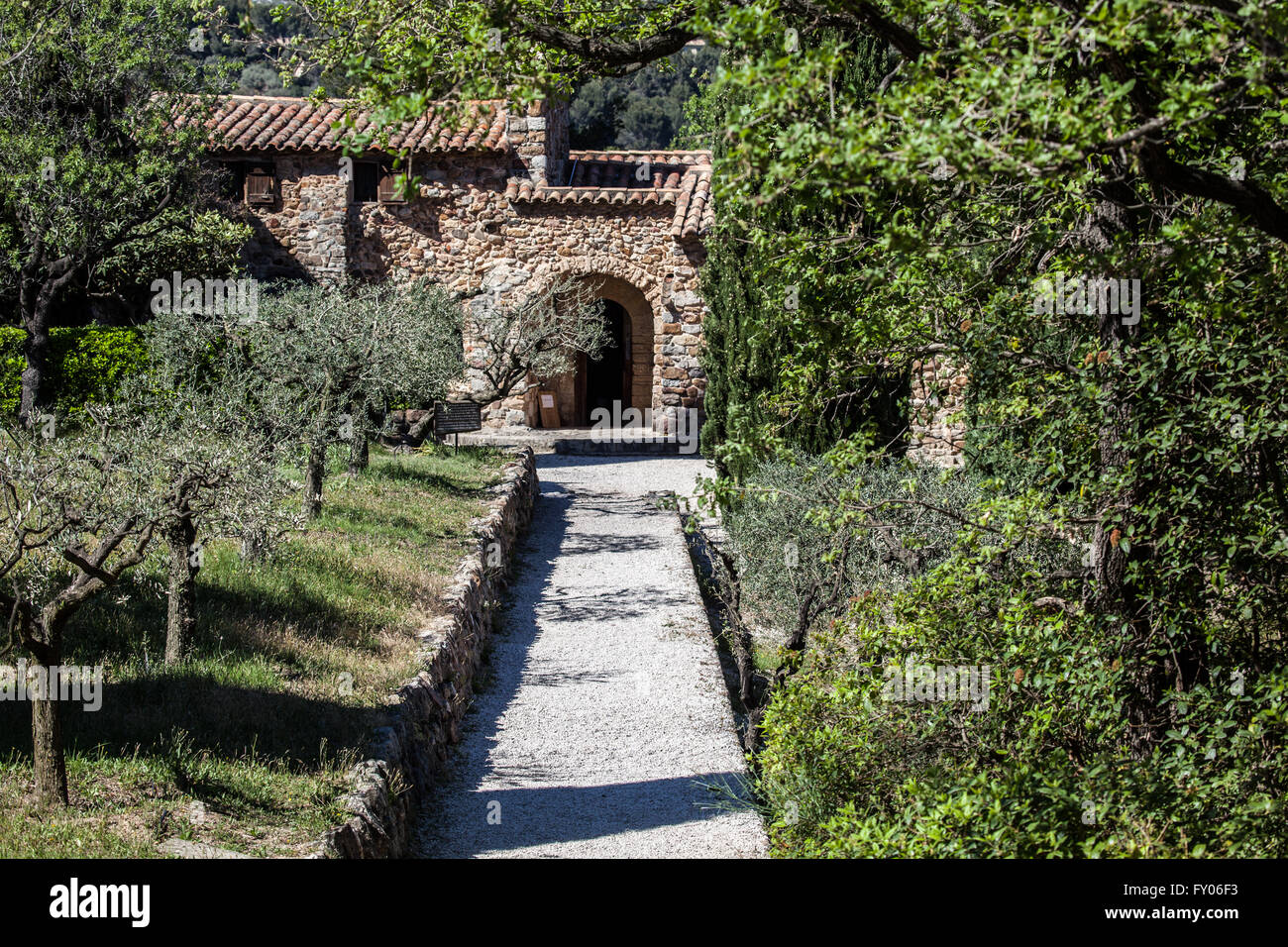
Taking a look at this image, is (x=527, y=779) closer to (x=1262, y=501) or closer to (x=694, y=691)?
(x=694, y=691)

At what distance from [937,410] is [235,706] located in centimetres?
430

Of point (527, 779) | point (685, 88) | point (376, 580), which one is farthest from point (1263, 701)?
point (685, 88)

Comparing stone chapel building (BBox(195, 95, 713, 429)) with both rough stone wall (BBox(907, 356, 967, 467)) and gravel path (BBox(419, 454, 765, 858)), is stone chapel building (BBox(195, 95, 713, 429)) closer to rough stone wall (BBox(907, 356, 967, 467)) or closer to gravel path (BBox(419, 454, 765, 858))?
rough stone wall (BBox(907, 356, 967, 467))

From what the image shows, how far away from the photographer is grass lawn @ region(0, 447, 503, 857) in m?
5.32

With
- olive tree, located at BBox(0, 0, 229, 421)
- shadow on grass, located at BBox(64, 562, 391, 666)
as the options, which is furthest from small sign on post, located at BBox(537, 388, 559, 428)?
shadow on grass, located at BBox(64, 562, 391, 666)

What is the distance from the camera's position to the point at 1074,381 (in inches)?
212

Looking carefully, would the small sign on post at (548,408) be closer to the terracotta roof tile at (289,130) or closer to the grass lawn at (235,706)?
the terracotta roof tile at (289,130)

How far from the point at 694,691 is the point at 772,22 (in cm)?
610

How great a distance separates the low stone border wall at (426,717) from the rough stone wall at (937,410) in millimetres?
3408

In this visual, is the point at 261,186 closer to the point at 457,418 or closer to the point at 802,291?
the point at 457,418

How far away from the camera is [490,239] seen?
67.8ft

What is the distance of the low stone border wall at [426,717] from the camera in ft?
19.4

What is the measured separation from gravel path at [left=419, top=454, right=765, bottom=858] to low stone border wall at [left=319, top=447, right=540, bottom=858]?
7.5 inches

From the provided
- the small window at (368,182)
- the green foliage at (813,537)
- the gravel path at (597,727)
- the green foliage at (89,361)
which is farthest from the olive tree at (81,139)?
the green foliage at (813,537)
